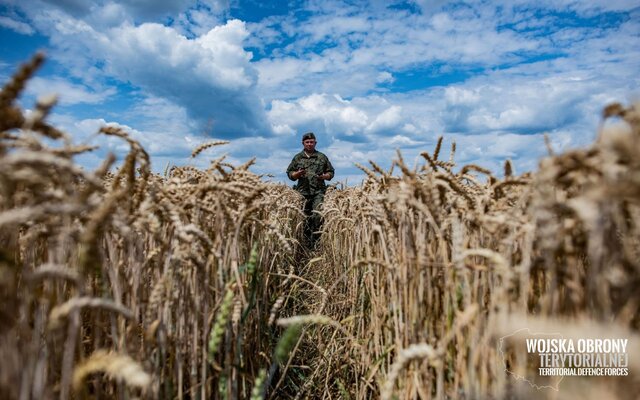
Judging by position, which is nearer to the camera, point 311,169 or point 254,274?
point 254,274

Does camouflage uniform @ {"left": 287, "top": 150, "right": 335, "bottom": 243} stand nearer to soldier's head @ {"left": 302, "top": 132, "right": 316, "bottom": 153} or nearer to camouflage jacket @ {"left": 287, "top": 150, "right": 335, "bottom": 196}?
camouflage jacket @ {"left": 287, "top": 150, "right": 335, "bottom": 196}

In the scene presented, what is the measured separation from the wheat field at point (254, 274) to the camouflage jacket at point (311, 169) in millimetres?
6673

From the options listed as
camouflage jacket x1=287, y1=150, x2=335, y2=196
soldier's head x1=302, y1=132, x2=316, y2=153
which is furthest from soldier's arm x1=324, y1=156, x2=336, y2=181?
soldier's head x1=302, y1=132, x2=316, y2=153

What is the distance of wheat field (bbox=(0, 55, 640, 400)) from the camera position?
0.96 m

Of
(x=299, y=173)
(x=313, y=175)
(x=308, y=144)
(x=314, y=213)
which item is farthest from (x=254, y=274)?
(x=308, y=144)

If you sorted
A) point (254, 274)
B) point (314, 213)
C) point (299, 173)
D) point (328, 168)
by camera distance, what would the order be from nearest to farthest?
point (254, 274) → point (299, 173) → point (314, 213) → point (328, 168)

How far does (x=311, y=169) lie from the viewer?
30.1 feet

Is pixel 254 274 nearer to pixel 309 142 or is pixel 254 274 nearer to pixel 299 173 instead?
pixel 299 173

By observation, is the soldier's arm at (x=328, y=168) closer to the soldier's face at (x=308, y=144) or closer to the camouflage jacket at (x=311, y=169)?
the camouflage jacket at (x=311, y=169)

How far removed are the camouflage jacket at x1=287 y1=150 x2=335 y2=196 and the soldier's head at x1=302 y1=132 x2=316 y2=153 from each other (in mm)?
161

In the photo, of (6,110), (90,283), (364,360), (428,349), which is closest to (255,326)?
(364,360)

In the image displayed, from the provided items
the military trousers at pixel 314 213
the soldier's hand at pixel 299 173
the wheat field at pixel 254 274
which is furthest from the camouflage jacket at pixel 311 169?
the wheat field at pixel 254 274

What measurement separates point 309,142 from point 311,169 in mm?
604

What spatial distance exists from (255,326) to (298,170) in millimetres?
6611
